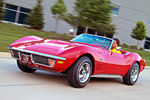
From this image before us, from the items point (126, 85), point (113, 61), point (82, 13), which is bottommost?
point (126, 85)

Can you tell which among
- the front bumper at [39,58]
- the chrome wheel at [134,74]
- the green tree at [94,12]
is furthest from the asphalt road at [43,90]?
the green tree at [94,12]

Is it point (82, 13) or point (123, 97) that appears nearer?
point (123, 97)

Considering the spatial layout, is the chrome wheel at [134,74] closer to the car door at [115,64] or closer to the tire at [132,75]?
the tire at [132,75]

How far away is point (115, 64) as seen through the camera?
216 inches

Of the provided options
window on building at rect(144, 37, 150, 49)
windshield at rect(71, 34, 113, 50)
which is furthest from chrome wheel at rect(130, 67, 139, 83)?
window on building at rect(144, 37, 150, 49)

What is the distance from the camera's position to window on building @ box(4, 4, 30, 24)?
20.7 meters

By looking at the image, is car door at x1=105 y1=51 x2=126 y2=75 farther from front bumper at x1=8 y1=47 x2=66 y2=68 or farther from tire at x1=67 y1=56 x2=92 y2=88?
front bumper at x1=8 y1=47 x2=66 y2=68

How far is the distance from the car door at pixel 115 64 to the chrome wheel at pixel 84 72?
65 cm

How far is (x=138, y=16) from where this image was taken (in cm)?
2988

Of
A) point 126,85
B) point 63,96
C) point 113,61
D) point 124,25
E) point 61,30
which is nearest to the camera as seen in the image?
point 63,96

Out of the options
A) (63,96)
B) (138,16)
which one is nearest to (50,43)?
(63,96)

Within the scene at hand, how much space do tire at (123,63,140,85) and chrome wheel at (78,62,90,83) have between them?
1784 millimetres

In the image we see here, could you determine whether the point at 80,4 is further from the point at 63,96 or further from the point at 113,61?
the point at 63,96

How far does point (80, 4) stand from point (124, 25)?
556 inches
